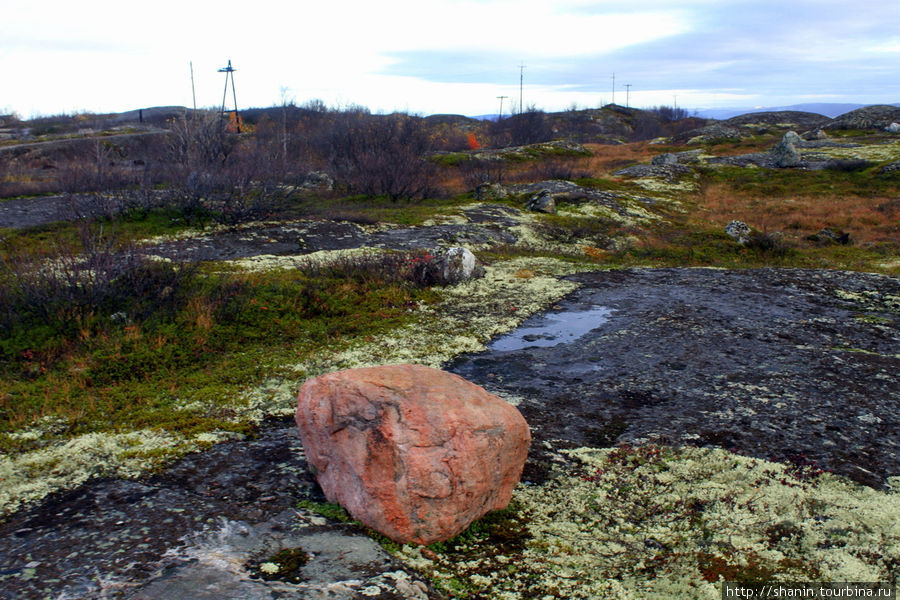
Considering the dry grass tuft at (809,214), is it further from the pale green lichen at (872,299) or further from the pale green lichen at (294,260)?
the pale green lichen at (294,260)

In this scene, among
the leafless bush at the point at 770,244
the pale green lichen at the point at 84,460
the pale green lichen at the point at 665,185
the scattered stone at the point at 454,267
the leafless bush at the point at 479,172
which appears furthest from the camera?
the pale green lichen at the point at 665,185

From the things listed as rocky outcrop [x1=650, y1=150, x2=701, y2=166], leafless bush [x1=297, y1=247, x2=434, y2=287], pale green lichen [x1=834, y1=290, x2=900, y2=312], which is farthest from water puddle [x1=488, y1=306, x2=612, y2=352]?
rocky outcrop [x1=650, y1=150, x2=701, y2=166]

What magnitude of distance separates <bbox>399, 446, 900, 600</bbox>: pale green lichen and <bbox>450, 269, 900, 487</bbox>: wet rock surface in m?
0.49

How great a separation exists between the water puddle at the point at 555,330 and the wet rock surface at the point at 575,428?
0.06m

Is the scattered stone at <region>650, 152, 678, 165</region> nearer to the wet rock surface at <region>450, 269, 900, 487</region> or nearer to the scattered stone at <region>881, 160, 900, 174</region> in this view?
the scattered stone at <region>881, 160, 900, 174</region>

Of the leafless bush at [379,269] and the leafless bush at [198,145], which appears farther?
the leafless bush at [198,145]

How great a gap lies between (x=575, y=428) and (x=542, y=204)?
19646 millimetres

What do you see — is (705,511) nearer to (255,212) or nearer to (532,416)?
(532,416)

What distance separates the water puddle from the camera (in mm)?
10047

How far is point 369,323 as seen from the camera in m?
10.7

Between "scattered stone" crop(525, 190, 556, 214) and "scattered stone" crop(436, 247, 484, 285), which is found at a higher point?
"scattered stone" crop(525, 190, 556, 214)

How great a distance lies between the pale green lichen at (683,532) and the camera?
421 cm

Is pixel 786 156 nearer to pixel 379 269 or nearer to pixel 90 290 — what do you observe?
pixel 379 269

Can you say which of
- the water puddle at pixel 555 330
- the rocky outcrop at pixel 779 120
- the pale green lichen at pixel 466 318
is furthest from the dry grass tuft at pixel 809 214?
the rocky outcrop at pixel 779 120
